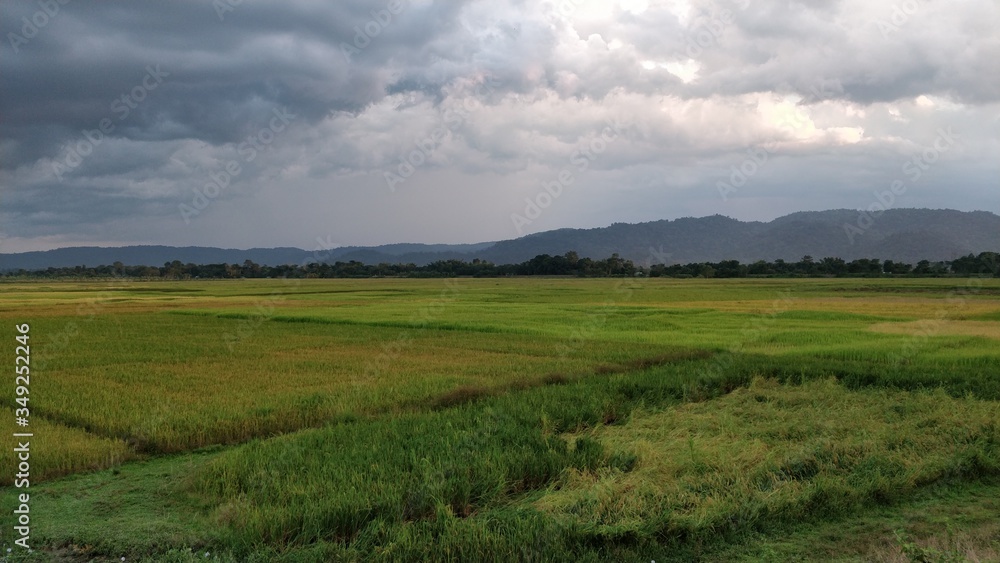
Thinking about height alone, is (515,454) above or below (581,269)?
below

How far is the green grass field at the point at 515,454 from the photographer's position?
5641mm

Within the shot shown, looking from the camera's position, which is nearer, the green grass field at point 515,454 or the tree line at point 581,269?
the green grass field at point 515,454

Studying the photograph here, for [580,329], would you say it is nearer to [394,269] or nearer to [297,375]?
[297,375]

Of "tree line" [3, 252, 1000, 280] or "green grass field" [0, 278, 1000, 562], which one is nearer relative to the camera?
"green grass field" [0, 278, 1000, 562]

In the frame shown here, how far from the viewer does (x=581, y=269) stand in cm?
10688

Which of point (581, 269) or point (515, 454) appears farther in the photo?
point (581, 269)

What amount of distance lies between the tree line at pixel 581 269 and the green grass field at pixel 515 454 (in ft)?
244

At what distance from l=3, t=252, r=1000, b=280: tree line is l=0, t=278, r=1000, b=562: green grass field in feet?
244

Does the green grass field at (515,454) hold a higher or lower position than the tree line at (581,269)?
lower

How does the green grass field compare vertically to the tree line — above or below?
below

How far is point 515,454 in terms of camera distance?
25.1 feet

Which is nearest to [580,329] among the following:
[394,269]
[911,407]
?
[911,407]

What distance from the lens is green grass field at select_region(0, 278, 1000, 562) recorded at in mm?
5641

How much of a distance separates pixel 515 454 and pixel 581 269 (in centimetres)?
10021
